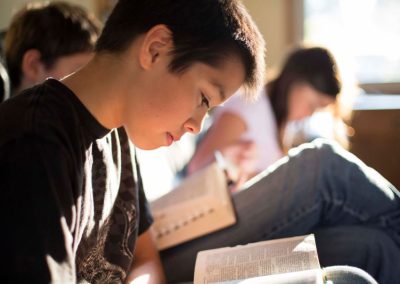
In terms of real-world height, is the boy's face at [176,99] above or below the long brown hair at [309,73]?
above

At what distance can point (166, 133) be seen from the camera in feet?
2.72

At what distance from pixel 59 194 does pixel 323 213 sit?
0.57 metres

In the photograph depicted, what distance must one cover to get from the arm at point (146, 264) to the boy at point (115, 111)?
43mm

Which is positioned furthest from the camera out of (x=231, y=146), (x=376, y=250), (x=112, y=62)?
(x=231, y=146)

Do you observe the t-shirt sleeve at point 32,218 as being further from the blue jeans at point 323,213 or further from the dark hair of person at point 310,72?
the dark hair of person at point 310,72

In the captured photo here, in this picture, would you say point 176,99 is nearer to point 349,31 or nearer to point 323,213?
point 323,213

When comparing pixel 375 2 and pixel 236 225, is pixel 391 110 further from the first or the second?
pixel 236 225

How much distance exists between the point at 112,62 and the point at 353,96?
4.00 feet

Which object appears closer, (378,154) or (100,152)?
(100,152)

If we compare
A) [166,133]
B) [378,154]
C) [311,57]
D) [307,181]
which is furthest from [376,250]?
[378,154]

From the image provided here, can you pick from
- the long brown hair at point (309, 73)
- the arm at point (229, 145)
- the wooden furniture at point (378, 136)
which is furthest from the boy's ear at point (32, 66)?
the wooden furniture at point (378, 136)

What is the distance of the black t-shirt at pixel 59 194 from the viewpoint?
591 mm

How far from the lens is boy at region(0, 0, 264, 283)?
0.62 m

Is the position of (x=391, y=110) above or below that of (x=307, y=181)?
below
